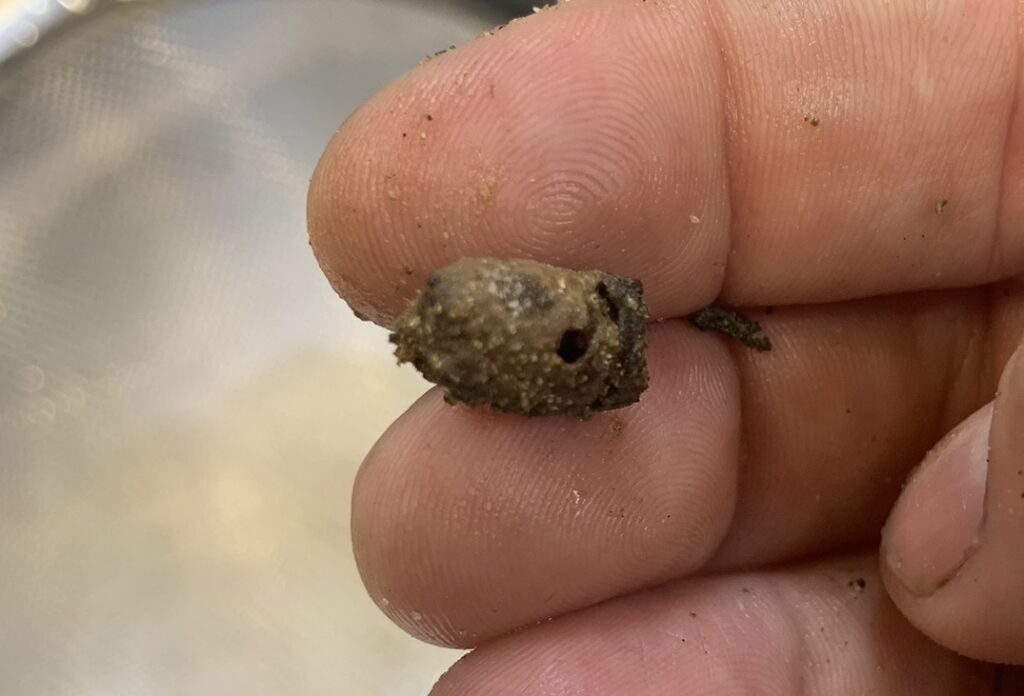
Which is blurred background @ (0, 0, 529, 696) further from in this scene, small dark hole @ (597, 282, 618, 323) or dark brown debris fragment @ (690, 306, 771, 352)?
small dark hole @ (597, 282, 618, 323)

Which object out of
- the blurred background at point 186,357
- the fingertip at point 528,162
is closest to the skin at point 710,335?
the fingertip at point 528,162

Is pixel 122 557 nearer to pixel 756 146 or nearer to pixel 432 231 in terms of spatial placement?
pixel 432 231

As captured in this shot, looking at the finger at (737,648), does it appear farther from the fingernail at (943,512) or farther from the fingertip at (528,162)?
the fingertip at (528,162)

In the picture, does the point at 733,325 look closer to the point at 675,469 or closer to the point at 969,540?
the point at 675,469

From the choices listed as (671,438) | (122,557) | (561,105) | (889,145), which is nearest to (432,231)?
(561,105)

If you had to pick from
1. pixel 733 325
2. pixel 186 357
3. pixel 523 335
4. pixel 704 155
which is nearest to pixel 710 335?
pixel 733 325

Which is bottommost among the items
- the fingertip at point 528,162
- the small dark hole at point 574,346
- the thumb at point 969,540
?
the thumb at point 969,540

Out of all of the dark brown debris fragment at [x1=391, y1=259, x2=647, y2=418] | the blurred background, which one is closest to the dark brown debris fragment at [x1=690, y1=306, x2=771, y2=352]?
the dark brown debris fragment at [x1=391, y1=259, x2=647, y2=418]

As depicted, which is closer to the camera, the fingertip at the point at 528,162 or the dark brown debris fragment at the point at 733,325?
the fingertip at the point at 528,162
